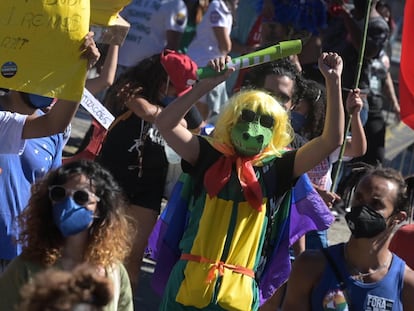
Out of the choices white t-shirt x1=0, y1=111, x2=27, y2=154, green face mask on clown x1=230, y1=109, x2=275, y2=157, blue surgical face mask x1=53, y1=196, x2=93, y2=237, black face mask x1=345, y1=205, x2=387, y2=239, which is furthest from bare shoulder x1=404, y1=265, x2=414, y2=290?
white t-shirt x1=0, y1=111, x2=27, y2=154

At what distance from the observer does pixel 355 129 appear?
5.64 meters

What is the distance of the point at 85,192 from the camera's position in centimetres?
380

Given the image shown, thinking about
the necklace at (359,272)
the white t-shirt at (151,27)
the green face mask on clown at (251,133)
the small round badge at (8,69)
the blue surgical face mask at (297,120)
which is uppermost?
the small round badge at (8,69)

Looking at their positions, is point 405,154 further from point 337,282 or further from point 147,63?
point 337,282

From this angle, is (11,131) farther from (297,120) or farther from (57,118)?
(297,120)

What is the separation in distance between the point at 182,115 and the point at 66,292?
1.71m

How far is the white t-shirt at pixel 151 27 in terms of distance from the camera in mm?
8555

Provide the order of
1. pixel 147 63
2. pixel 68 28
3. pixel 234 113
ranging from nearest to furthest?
pixel 68 28 → pixel 234 113 → pixel 147 63

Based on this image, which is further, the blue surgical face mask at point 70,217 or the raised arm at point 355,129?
the raised arm at point 355,129

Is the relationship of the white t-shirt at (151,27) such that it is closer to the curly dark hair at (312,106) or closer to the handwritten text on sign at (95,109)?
the curly dark hair at (312,106)

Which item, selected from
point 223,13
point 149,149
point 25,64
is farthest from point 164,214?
point 223,13

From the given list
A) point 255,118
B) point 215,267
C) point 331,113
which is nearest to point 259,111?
point 255,118

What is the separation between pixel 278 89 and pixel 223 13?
3539mm

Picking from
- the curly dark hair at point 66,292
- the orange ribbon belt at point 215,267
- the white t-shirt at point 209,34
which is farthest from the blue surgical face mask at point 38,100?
the white t-shirt at point 209,34
